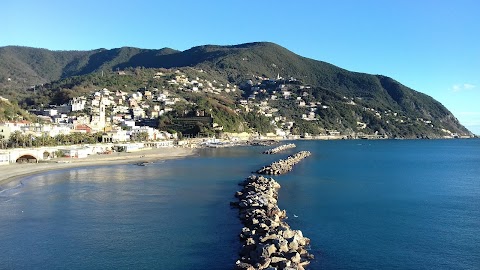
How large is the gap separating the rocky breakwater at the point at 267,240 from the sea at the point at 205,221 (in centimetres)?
59

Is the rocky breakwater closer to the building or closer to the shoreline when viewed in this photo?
the shoreline

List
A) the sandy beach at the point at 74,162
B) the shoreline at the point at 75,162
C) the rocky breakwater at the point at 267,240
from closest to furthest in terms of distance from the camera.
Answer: the rocky breakwater at the point at 267,240 < the shoreline at the point at 75,162 < the sandy beach at the point at 74,162

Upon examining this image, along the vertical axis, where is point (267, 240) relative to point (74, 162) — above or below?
below

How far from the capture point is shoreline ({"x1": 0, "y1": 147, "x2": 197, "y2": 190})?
127 feet

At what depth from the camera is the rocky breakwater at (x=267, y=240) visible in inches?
629

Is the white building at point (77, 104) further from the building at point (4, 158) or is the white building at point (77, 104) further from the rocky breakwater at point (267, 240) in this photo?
the rocky breakwater at point (267, 240)

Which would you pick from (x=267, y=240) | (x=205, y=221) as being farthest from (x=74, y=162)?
(x=267, y=240)

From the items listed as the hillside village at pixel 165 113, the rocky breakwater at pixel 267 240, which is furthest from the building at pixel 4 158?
the rocky breakwater at pixel 267 240

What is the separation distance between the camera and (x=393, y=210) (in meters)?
28.0

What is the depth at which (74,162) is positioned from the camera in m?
49.8

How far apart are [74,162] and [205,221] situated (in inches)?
1240

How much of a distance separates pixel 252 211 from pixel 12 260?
11752 millimetres

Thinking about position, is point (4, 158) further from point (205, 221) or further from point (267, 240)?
point (267, 240)

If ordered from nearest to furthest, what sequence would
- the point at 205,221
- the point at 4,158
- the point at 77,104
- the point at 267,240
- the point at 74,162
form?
the point at 267,240 → the point at 205,221 → the point at 4,158 → the point at 74,162 → the point at 77,104
